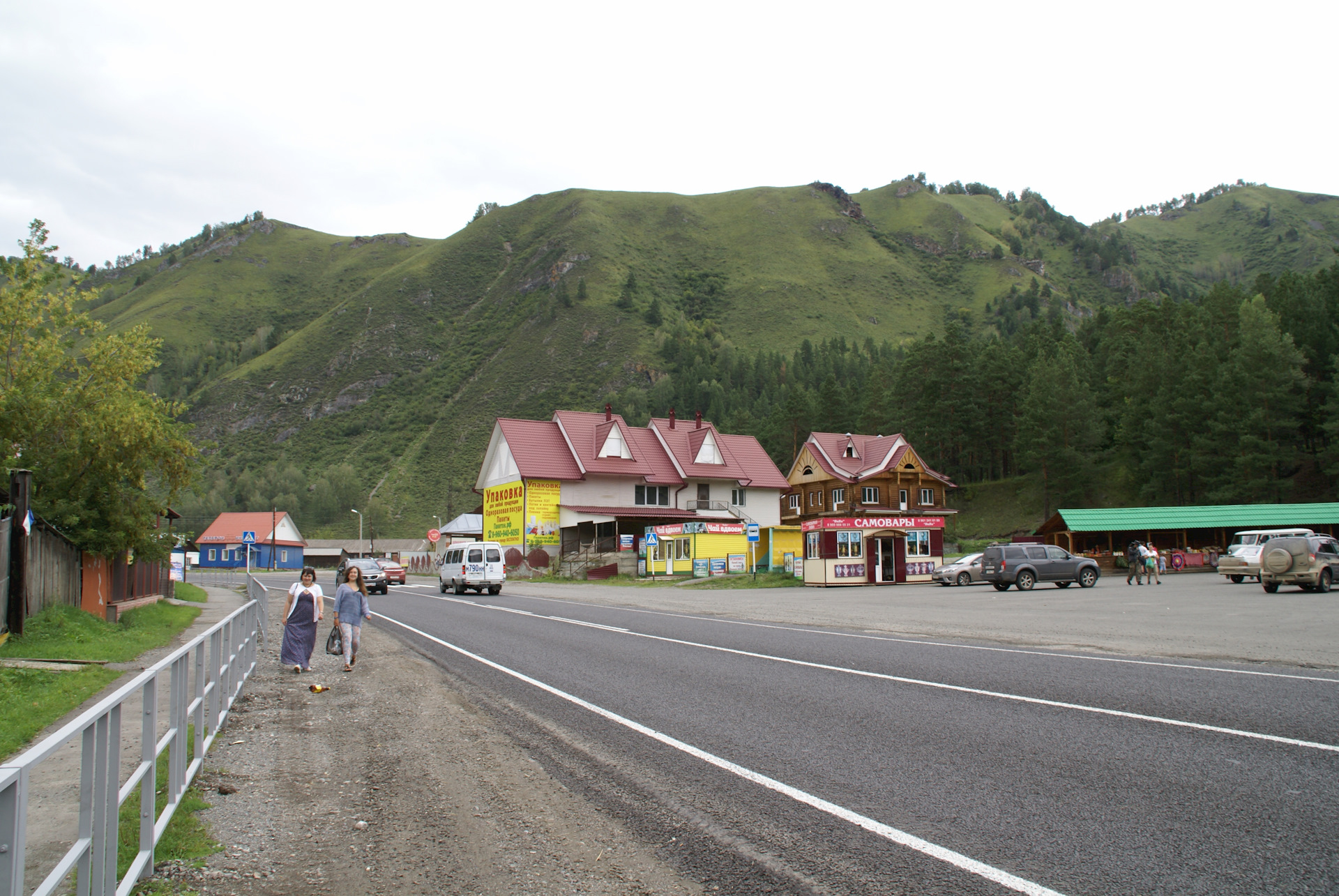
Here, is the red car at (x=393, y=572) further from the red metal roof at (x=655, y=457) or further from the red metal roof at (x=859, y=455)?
the red metal roof at (x=859, y=455)

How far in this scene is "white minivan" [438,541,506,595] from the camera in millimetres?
35500

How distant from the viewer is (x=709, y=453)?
60562mm

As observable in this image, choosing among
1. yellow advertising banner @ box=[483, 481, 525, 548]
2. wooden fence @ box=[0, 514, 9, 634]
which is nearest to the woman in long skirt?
wooden fence @ box=[0, 514, 9, 634]

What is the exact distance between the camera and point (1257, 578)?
3447cm

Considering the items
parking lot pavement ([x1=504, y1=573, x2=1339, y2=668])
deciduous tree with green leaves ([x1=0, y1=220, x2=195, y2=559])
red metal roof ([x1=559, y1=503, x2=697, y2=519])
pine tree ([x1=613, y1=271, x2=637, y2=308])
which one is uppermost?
pine tree ([x1=613, y1=271, x2=637, y2=308])

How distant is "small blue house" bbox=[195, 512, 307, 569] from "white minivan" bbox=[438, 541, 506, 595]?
7102 centimetres

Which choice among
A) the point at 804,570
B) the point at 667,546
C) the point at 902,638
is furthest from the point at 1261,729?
the point at 667,546

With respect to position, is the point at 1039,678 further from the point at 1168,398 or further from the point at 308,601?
the point at 1168,398

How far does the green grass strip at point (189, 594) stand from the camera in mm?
33969

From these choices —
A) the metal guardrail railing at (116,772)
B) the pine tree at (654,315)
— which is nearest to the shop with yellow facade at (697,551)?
the metal guardrail railing at (116,772)

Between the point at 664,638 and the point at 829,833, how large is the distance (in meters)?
11.0

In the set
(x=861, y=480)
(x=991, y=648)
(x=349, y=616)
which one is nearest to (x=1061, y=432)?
(x=861, y=480)

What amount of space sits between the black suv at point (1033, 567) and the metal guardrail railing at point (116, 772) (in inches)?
1197

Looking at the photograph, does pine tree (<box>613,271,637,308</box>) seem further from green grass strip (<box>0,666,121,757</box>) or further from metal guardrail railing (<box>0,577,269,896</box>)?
metal guardrail railing (<box>0,577,269,896</box>)
